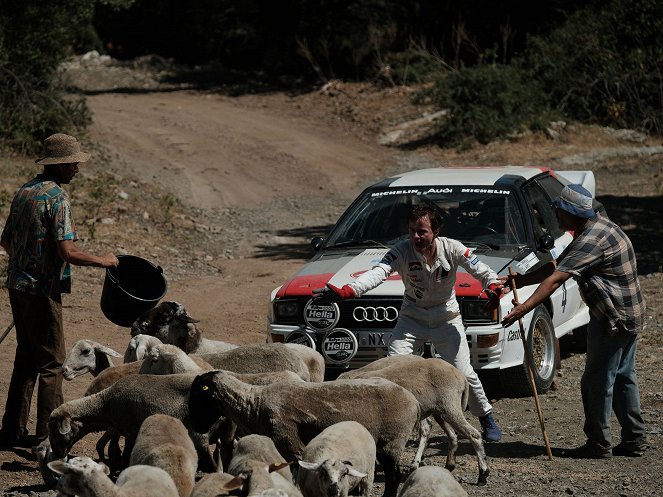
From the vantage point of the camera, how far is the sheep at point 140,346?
8680 millimetres

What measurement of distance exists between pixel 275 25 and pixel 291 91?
3551 mm

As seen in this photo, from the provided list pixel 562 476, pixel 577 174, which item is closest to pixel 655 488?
pixel 562 476

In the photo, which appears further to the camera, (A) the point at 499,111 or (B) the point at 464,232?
(A) the point at 499,111

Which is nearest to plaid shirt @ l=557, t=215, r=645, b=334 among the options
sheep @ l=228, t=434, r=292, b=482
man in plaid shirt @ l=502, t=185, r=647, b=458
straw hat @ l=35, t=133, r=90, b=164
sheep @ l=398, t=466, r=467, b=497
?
man in plaid shirt @ l=502, t=185, r=647, b=458

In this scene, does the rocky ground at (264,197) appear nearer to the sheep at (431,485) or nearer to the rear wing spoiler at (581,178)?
the sheep at (431,485)

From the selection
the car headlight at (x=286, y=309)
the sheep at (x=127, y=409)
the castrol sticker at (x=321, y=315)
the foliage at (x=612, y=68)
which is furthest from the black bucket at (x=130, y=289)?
the foliage at (x=612, y=68)

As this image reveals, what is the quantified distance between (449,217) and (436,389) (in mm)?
3373

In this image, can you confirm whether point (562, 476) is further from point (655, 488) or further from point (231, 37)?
point (231, 37)

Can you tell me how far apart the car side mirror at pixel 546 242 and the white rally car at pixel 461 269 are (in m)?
0.01

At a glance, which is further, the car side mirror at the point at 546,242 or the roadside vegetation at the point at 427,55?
the roadside vegetation at the point at 427,55

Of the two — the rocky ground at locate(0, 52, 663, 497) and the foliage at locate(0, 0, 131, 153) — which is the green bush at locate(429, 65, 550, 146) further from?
the foliage at locate(0, 0, 131, 153)

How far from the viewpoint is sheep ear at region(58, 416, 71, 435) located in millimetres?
7452

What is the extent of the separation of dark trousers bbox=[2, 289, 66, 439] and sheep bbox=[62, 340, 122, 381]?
33 cm

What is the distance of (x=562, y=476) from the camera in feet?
26.0
